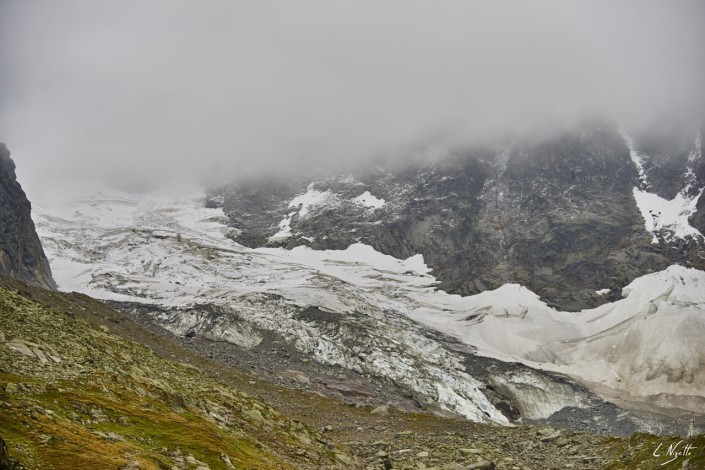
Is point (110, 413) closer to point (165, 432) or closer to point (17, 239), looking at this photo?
point (165, 432)

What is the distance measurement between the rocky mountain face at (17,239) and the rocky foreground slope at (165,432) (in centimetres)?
11061

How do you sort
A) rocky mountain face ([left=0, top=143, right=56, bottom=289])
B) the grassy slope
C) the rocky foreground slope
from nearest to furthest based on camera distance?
the grassy slope < the rocky foreground slope < rocky mountain face ([left=0, top=143, right=56, bottom=289])

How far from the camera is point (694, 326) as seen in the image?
15800 cm

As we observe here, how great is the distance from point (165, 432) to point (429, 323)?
461ft

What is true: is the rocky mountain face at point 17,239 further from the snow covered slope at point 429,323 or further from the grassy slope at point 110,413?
the grassy slope at point 110,413

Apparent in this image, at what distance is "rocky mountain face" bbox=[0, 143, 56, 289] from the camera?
5463 inches

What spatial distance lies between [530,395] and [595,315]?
75051mm

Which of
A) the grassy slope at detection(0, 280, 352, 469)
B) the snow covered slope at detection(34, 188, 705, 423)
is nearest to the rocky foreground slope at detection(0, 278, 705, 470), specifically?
the grassy slope at detection(0, 280, 352, 469)

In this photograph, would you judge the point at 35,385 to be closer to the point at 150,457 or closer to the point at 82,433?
the point at 82,433

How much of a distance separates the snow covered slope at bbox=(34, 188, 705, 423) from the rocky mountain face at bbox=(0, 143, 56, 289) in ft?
33.6

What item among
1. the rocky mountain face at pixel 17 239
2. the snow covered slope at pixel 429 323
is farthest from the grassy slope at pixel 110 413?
the rocky mountain face at pixel 17 239

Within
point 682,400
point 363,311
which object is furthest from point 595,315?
point 363,311

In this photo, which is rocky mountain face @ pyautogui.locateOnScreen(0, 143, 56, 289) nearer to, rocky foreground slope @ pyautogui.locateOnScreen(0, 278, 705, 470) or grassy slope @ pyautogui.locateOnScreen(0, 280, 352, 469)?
rocky foreground slope @ pyautogui.locateOnScreen(0, 278, 705, 470)

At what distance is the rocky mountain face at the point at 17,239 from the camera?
139 metres
